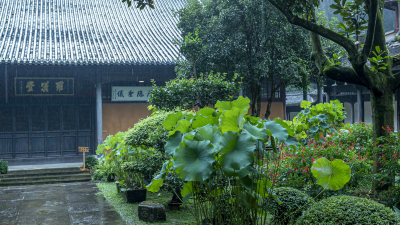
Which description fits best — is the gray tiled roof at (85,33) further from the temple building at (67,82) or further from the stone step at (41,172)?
the stone step at (41,172)

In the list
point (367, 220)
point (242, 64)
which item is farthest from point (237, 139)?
point (242, 64)

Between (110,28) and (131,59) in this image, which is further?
(110,28)

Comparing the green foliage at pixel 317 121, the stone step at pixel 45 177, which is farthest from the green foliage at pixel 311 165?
the stone step at pixel 45 177

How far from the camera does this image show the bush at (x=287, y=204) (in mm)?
4121

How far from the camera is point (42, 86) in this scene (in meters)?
12.3

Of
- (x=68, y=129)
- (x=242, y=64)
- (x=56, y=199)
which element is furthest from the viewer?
(x=68, y=129)

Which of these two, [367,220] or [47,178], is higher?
[367,220]

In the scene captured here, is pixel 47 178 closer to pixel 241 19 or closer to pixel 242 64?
pixel 242 64

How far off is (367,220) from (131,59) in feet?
32.2

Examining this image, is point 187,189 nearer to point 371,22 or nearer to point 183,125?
point 183,125

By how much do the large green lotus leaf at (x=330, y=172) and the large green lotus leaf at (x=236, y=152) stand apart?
814mm

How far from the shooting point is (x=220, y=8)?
34.5 ft

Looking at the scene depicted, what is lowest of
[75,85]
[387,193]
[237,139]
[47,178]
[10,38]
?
[47,178]

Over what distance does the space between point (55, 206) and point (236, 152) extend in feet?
16.5
